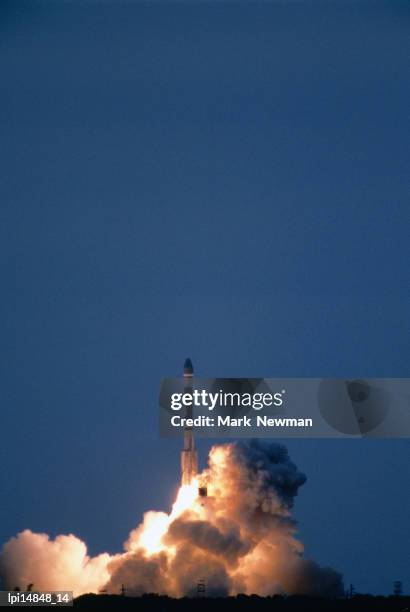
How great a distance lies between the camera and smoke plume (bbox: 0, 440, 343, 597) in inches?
6142

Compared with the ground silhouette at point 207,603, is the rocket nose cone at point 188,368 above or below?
above

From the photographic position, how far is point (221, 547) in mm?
155750

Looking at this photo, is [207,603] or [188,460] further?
[188,460]

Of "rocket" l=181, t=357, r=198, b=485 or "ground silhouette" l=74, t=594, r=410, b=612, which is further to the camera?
"rocket" l=181, t=357, r=198, b=485

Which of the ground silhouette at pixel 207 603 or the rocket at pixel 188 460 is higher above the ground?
the rocket at pixel 188 460

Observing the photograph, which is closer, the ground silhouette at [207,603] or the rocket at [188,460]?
the ground silhouette at [207,603]

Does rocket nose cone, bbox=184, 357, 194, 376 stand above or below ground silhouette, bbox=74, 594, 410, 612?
above

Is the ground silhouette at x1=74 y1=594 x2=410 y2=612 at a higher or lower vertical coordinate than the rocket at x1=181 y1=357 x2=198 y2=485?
lower

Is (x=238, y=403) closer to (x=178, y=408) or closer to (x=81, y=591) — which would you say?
(x=178, y=408)

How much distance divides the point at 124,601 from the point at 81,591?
342cm

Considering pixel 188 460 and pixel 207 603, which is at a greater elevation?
pixel 188 460

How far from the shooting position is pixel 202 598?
506 feet

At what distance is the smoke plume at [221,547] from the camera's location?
156000 mm

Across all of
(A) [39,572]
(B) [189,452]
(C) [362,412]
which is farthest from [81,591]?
(C) [362,412]
